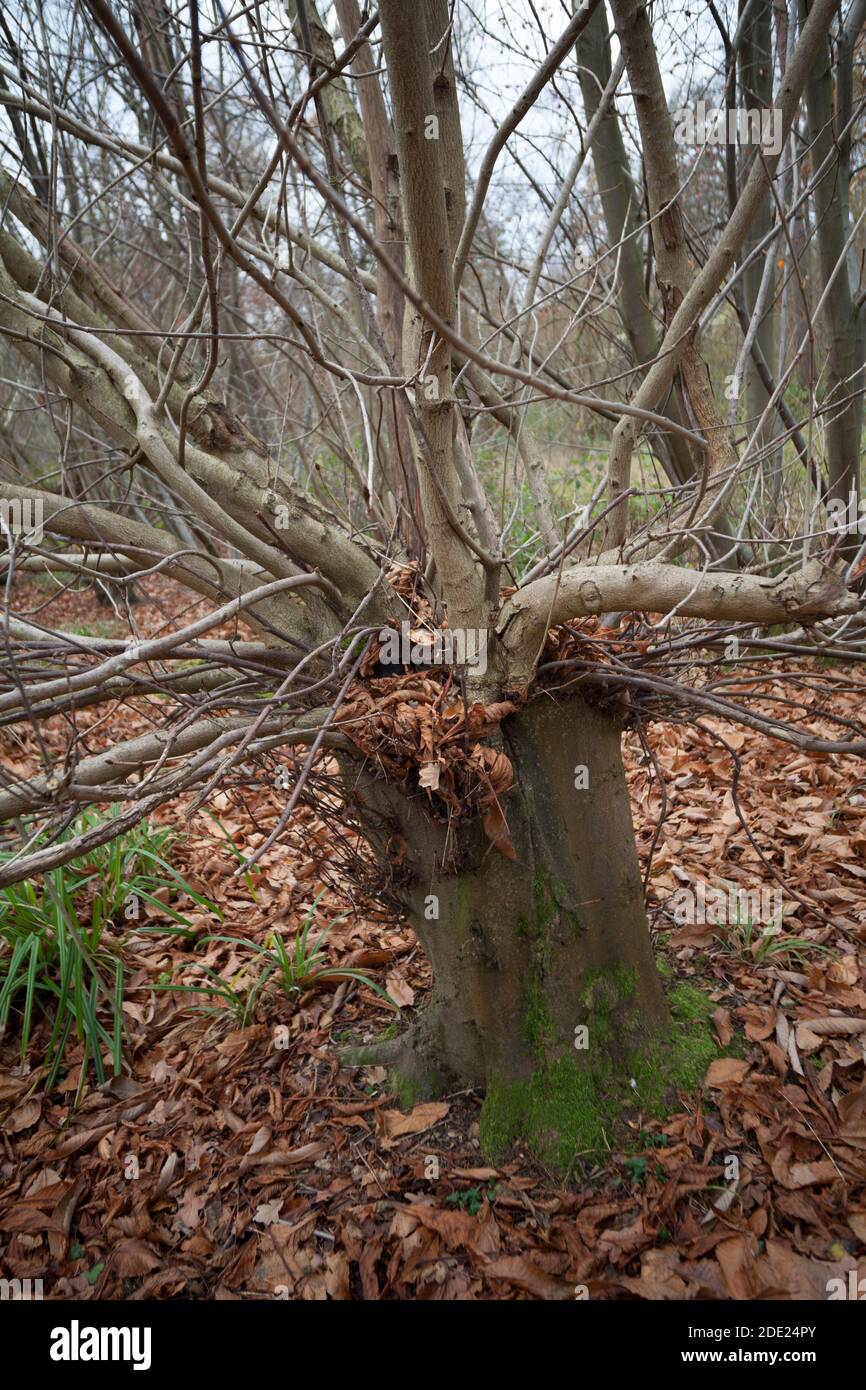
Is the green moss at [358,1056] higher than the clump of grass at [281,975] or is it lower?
lower

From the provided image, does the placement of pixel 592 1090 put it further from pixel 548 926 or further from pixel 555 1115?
pixel 548 926

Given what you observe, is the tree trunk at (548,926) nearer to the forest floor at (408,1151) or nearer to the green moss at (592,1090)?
the green moss at (592,1090)

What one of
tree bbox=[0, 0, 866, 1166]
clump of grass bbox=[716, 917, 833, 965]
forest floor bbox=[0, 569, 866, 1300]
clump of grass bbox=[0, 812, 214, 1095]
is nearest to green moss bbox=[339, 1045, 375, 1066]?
forest floor bbox=[0, 569, 866, 1300]

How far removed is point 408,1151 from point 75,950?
1497 millimetres

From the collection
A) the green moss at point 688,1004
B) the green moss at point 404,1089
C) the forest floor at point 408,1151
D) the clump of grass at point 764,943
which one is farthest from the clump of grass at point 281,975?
the clump of grass at point 764,943

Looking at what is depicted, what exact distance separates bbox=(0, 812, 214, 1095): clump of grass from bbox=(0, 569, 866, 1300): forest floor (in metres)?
0.08

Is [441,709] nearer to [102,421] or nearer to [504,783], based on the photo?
[504,783]

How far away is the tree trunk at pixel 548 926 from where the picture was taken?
2098mm

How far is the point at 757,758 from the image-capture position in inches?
158

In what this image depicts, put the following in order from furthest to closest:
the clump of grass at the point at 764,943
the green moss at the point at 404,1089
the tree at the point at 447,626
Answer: the clump of grass at the point at 764,943
the green moss at the point at 404,1089
the tree at the point at 447,626

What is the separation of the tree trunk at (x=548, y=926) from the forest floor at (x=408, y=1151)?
0.43 ft

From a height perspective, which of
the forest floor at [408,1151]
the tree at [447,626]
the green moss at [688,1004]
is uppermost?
the tree at [447,626]

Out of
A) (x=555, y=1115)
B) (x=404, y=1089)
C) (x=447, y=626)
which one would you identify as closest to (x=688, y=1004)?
(x=555, y=1115)

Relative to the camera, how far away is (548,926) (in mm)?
2139
